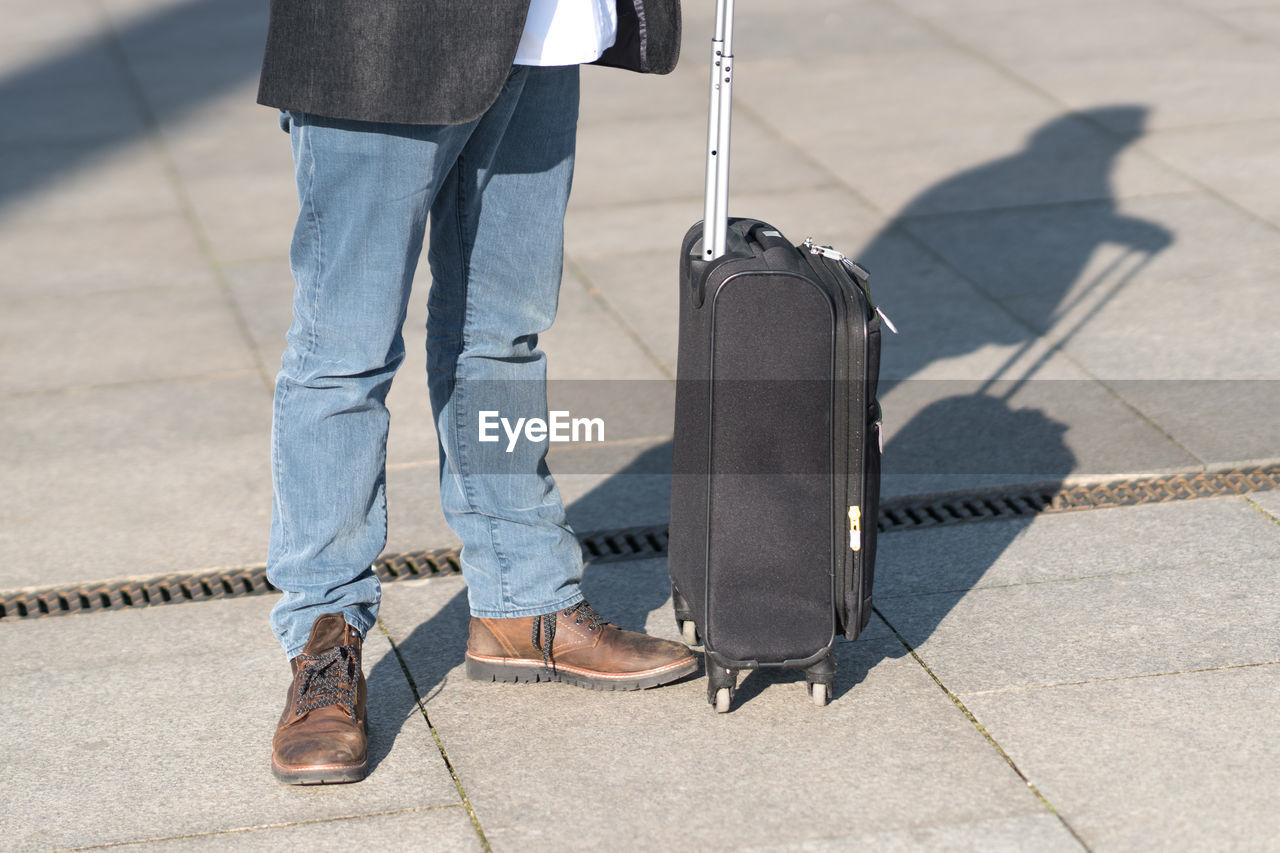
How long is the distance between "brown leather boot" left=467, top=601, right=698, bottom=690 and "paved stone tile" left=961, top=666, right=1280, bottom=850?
23.3 inches

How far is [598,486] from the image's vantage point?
4133 mm

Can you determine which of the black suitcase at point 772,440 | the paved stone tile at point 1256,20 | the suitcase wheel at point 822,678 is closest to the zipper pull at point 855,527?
the black suitcase at point 772,440

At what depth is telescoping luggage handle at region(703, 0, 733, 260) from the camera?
2.78 metres

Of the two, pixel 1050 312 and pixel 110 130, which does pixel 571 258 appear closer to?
pixel 1050 312

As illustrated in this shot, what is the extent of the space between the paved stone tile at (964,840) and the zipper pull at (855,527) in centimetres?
52

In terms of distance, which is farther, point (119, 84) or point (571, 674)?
point (119, 84)

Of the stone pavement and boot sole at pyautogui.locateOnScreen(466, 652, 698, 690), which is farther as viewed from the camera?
boot sole at pyautogui.locateOnScreen(466, 652, 698, 690)

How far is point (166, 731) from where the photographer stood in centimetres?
307

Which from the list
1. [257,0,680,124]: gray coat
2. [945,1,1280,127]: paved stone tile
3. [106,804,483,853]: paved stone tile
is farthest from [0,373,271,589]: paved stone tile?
[945,1,1280,127]: paved stone tile

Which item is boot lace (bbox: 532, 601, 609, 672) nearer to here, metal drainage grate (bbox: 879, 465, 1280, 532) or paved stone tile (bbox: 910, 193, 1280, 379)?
metal drainage grate (bbox: 879, 465, 1280, 532)

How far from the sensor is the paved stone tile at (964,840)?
2.62 m

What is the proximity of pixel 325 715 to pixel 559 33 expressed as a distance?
49.3 inches

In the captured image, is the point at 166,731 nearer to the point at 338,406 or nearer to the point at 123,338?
the point at 338,406

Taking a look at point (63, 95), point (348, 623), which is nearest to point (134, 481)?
point (348, 623)
